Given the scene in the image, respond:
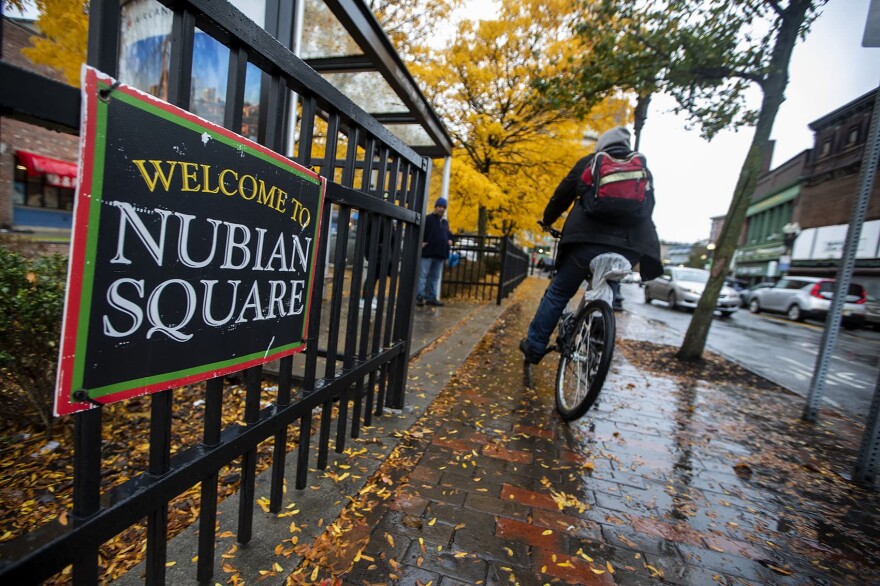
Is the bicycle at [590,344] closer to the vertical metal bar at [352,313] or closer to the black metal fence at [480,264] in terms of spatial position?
the vertical metal bar at [352,313]

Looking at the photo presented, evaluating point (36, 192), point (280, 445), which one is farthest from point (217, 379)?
point (36, 192)

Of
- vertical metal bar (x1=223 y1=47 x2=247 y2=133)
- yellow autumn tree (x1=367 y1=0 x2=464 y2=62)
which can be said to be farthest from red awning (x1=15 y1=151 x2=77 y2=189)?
vertical metal bar (x1=223 y1=47 x2=247 y2=133)

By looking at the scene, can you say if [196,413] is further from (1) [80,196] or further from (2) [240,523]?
(1) [80,196]

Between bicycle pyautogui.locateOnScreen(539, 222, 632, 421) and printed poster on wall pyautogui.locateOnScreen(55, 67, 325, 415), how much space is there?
2063 mm

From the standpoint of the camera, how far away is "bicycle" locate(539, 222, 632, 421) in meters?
2.64

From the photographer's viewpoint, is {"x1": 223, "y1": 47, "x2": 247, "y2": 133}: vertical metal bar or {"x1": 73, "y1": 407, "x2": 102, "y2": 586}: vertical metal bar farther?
{"x1": 223, "y1": 47, "x2": 247, "y2": 133}: vertical metal bar

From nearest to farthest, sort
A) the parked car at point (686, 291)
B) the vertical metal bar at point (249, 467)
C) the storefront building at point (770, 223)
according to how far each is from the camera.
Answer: the vertical metal bar at point (249, 467) → the parked car at point (686, 291) → the storefront building at point (770, 223)

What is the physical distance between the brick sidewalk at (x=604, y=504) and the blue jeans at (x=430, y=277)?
4032 millimetres

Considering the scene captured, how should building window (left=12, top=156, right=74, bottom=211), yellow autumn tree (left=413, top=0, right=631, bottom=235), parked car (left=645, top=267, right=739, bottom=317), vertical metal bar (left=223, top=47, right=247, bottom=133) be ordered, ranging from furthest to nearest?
building window (left=12, top=156, right=74, bottom=211), parked car (left=645, top=267, right=739, bottom=317), yellow autumn tree (left=413, top=0, right=631, bottom=235), vertical metal bar (left=223, top=47, right=247, bottom=133)

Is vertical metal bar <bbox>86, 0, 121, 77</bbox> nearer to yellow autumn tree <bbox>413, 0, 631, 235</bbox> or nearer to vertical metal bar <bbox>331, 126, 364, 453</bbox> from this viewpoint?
vertical metal bar <bbox>331, 126, 364, 453</bbox>

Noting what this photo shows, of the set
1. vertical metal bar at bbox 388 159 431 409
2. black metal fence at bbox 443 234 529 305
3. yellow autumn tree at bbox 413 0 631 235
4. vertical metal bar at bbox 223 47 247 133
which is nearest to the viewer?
vertical metal bar at bbox 223 47 247 133

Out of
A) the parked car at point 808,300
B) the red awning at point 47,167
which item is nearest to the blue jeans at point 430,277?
the parked car at point 808,300

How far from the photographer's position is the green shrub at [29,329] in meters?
1.88

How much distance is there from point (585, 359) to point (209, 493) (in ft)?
8.04
